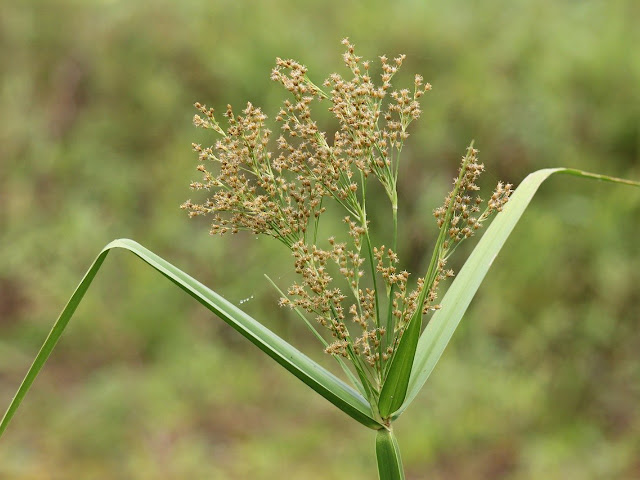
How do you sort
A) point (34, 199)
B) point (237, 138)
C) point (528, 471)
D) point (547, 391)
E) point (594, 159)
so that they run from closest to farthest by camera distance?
point (237, 138) < point (528, 471) < point (547, 391) < point (594, 159) < point (34, 199)

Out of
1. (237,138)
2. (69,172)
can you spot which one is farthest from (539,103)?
(237,138)

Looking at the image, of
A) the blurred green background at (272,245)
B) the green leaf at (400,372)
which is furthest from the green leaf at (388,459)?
the blurred green background at (272,245)

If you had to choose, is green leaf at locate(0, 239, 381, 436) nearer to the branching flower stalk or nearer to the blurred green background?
the branching flower stalk

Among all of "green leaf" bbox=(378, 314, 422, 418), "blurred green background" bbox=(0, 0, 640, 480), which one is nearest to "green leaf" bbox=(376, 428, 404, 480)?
"green leaf" bbox=(378, 314, 422, 418)

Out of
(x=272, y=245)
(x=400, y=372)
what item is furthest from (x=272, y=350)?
(x=272, y=245)

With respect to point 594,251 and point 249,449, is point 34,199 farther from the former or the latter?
point 594,251

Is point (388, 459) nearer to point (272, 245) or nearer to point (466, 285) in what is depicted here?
point (466, 285)
